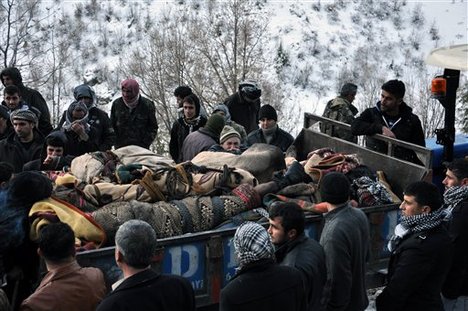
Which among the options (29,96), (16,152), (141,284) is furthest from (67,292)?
(29,96)

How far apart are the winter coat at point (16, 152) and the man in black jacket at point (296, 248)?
3265 millimetres

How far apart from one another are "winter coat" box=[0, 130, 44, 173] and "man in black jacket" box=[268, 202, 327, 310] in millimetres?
3265

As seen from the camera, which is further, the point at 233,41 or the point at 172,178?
the point at 233,41

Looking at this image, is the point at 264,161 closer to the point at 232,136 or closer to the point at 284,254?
the point at 232,136

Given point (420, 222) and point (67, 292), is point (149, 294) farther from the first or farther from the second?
point (420, 222)

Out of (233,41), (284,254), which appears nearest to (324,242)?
(284,254)

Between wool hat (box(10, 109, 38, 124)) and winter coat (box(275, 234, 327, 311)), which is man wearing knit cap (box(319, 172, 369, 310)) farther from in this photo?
wool hat (box(10, 109, 38, 124))

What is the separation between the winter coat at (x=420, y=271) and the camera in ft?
14.5

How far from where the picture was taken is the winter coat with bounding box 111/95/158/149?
27.9 ft

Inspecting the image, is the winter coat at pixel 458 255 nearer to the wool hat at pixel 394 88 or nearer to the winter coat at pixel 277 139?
the wool hat at pixel 394 88

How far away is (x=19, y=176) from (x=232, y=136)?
109 inches

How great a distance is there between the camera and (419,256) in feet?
14.5

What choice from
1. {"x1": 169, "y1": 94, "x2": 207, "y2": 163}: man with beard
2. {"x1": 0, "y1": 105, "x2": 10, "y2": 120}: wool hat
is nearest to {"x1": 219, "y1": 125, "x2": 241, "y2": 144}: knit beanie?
{"x1": 169, "y1": 94, "x2": 207, "y2": 163}: man with beard

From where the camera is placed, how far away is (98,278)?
410 centimetres
